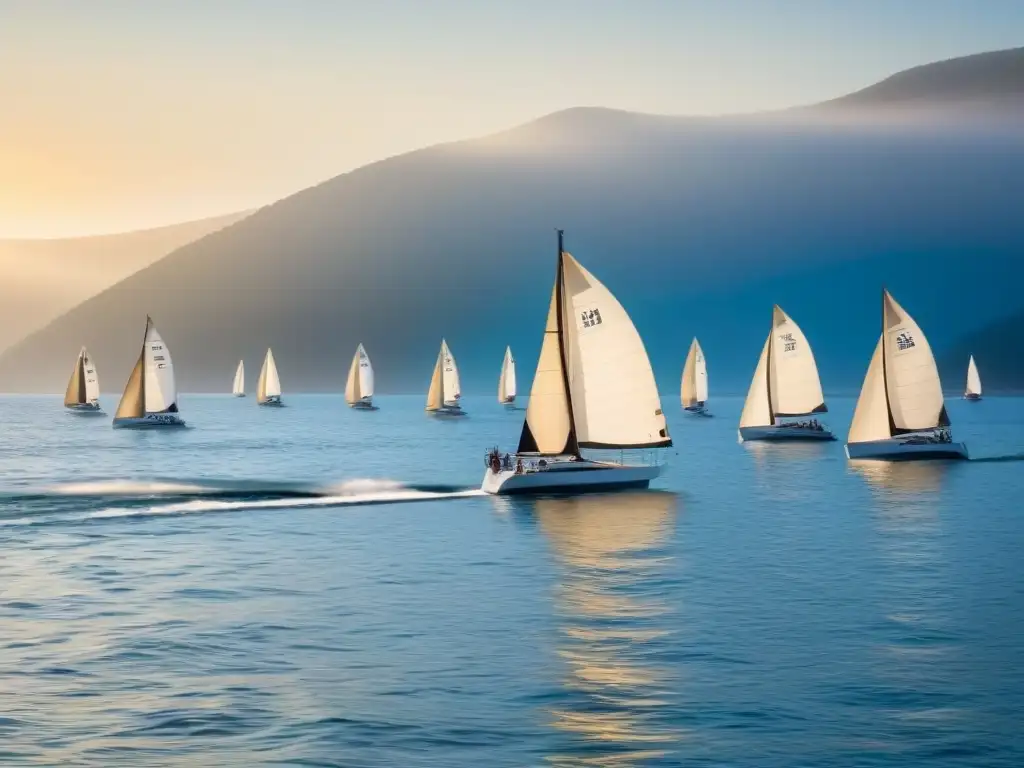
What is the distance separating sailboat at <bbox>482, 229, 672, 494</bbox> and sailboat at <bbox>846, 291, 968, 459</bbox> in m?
21.5

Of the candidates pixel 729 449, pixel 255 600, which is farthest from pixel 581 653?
pixel 729 449

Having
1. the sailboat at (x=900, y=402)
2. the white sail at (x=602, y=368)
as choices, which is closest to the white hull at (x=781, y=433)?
the sailboat at (x=900, y=402)

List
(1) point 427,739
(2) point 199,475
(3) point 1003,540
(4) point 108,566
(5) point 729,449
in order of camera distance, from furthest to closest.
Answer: (5) point 729,449, (2) point 199,475, (3) point 1003,540, (4) point 108,566, (1) point 427,739

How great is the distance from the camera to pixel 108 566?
43.8m

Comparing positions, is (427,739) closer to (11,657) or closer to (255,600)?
(11,657)

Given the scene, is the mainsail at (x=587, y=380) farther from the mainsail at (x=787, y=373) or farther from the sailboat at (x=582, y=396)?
the mainsail at (x=787, y=373)

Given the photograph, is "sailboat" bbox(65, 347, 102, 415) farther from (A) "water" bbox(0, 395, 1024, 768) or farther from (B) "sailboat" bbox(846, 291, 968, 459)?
(A) "water" bbox(0, 395, 1024, 768)

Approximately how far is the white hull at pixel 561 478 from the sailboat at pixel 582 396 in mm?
44

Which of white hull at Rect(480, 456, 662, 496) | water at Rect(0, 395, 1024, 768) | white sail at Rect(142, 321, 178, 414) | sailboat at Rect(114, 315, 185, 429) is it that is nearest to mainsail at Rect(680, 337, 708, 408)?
sailboat at Rect(114, 315, 185, 429)

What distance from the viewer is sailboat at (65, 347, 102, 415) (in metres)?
177

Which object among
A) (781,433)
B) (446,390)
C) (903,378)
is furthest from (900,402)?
(446,390)

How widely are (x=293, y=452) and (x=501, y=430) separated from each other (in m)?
53.3

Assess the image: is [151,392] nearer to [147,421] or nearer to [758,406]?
[147,421]

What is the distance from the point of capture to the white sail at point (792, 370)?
108625 mm
